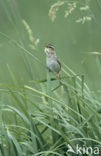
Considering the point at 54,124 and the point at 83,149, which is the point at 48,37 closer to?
the point at 54,124

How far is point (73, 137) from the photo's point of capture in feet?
12.5

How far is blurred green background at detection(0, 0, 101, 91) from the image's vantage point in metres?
6.11

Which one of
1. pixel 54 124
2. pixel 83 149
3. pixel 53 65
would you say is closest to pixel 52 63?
pixel 53 65

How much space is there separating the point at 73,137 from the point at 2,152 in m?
0.42

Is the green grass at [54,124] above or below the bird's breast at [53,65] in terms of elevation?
below

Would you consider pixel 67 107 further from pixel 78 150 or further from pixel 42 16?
pixel 42 16

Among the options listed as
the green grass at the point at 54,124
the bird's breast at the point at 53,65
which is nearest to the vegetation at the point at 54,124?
the green grass at the point at 54,124

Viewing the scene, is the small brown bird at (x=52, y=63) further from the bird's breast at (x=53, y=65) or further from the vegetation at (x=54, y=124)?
the vegetation at (x=54, y=124)

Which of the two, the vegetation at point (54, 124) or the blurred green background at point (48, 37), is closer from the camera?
the vegetation at point (54, 124)

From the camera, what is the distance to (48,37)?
7527mm

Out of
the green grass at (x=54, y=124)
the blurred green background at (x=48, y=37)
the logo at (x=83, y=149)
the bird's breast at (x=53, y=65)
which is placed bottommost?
the logo at (x=83, y=149)

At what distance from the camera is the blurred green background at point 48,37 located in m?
6.11

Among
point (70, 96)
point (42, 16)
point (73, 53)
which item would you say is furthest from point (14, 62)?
point (70, 96)

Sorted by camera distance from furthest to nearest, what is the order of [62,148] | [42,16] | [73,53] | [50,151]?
[42,16], [73,53], [62,148], [50,151]
